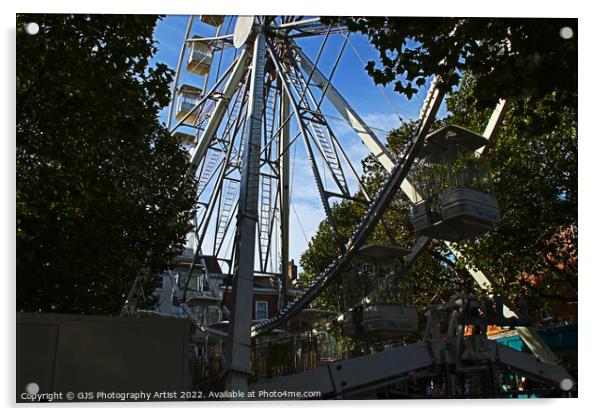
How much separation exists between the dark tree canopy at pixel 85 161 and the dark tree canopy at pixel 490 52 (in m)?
2.92

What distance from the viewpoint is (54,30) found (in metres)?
7.32

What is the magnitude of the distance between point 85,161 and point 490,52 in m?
5.64

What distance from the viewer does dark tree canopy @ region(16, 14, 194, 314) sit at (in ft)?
24.5

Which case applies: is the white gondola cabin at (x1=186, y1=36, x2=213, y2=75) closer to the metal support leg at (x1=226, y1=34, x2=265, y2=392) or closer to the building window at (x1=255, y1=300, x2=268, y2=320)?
the metal support leg at (x1=226, y1=34, x2=265, y2=392)

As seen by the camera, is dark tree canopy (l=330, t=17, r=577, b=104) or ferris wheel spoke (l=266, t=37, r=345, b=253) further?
ferris wheel spoke (l=266, t=37, r=345, b=253)

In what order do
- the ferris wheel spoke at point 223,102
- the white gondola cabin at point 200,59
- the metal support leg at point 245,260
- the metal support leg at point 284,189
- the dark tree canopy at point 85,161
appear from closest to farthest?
the dark tree canopy at point 85,161 → the metal support leg at point 245,260 → the ferris wheel spoke at point 223,102 → the metal support leg at point 284,189 → the white gondola cabin at point 200,59

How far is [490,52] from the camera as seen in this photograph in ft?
21.8

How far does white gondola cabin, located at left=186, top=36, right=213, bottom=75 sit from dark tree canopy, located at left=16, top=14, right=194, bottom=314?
8.03 meters

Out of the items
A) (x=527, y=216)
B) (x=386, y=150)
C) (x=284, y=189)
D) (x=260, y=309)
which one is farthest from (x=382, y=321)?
(x=260, y=309)

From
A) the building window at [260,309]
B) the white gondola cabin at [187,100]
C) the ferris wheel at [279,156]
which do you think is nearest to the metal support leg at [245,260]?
the ferris wheel at [279,156]

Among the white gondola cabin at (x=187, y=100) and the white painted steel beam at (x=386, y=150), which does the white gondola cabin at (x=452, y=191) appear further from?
the white gondola cabin at (x=187, y=100)

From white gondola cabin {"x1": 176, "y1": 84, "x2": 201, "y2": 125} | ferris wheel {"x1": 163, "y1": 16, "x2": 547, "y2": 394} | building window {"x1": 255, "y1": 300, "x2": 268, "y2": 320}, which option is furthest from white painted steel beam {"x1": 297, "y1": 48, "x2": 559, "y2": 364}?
building window {"x1": 255, "y1": 300, "x2": 268, "y2": 320}

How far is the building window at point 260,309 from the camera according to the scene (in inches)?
795

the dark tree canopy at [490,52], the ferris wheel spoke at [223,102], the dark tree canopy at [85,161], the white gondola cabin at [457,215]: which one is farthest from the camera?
the ferris wheel spoke at [223,102]
